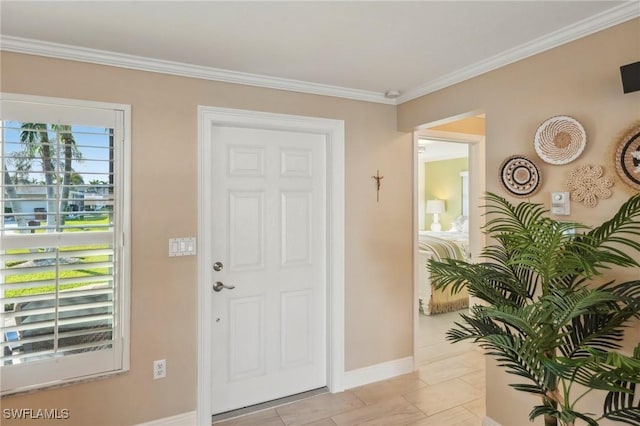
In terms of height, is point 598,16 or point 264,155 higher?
point 598,16

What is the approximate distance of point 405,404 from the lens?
268 centimetres

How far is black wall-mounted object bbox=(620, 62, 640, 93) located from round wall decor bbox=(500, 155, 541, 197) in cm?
56

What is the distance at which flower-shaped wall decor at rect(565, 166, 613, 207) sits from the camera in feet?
5.78

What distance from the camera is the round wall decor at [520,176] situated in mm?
2061

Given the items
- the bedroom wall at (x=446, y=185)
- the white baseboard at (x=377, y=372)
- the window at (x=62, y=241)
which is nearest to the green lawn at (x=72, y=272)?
the window at (x=62, y=241)

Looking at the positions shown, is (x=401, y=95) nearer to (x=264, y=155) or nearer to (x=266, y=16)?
(x=264, y=155)

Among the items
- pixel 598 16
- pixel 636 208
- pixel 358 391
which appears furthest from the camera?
pixel 358 391

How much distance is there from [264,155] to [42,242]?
1428 millimetres

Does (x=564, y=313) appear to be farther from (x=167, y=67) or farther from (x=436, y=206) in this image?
(x=436, y=206)

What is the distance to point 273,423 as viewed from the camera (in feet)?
8.07

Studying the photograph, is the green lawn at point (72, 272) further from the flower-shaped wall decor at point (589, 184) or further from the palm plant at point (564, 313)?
the flower-shaped wall decor at point (589, 184)

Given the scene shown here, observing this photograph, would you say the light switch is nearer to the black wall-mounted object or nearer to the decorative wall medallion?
the decorative wall medallion

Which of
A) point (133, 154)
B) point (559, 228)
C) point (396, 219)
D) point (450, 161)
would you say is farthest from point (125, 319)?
point (450, 161)

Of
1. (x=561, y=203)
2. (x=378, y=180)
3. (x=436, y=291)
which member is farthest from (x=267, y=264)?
(x=436, y=291)
